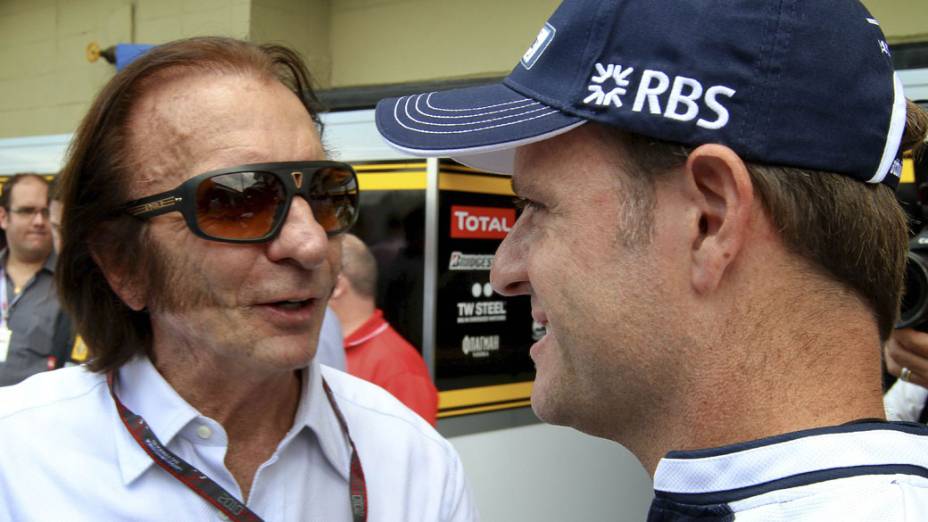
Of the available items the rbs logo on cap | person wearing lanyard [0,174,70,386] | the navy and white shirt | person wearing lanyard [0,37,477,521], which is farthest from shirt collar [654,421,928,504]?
person wearing lanyard [0,174,70,386]

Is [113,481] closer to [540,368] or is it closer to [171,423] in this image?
[171,423]

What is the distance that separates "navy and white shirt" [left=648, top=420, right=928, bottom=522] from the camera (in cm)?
82

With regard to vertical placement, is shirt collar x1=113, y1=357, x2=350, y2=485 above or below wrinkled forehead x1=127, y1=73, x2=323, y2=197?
below

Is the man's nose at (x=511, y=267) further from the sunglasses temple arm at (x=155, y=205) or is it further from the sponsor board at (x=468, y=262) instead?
the sponsor board at (x=468, y=262)

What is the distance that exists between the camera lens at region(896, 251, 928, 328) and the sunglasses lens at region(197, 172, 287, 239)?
3.76ft

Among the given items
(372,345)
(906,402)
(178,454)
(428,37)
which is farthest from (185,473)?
(428,37)

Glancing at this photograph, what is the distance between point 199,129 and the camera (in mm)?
1403

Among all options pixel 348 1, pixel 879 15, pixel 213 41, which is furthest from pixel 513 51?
pixel 213 41

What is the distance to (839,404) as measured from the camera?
0.92 m

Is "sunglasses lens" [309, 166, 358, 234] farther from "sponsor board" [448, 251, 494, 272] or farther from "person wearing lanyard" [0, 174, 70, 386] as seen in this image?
"person wearing lanyard" [0, 174, 70, 386]

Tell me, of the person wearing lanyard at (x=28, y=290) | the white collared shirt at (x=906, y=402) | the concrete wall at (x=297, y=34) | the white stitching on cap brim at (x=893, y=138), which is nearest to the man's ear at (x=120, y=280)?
the white stitching on cap brim at (x=893, y=138)

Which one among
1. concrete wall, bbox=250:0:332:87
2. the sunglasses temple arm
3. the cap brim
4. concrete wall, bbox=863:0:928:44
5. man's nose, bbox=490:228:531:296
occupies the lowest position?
man's nose, bbox=490:228:531:296

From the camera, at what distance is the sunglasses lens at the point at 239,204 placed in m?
1.41

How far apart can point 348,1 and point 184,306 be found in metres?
5.64
